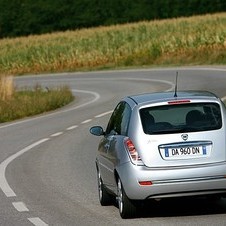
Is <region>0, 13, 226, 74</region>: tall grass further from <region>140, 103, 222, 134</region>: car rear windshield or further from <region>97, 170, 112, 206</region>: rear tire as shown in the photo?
<region>140, 103, 222, 134</region>: car rear windshield

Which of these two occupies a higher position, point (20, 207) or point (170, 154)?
point (170, 154)

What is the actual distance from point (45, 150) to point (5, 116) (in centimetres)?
1069

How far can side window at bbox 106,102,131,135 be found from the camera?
12.0 metres

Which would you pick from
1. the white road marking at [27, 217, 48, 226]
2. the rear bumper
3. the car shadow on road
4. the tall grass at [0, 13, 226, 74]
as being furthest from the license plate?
the tall grass at [0, 13, 226, 74]

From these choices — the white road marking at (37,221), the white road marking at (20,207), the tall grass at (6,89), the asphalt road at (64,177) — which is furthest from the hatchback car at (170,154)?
the tall grass at (6,89)

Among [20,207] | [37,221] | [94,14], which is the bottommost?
[94,14]

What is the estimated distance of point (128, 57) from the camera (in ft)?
207

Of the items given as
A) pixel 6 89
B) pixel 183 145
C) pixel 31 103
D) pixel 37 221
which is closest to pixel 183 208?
pixel 183 145

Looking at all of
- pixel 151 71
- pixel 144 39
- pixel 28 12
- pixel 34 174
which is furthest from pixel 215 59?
pixel 28 12

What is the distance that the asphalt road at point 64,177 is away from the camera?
11.8 metres

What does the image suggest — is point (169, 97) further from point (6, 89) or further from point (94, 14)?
point (94, 14)

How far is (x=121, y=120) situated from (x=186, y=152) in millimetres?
1242

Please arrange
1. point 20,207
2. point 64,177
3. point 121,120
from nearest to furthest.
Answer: point 121,120, point 20,207, point 64,177

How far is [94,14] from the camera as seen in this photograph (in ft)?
417
